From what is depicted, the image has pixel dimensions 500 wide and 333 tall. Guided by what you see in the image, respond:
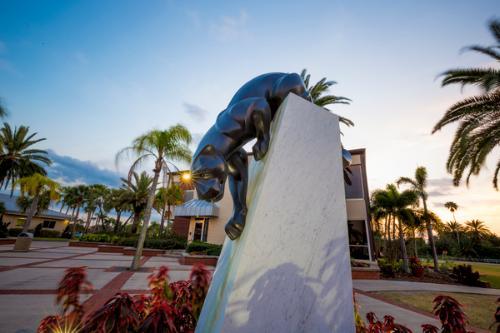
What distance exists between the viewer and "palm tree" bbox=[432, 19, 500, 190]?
8.70m

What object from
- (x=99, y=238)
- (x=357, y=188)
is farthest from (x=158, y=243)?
(x=357, y=188)

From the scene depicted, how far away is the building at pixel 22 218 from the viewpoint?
37.8m

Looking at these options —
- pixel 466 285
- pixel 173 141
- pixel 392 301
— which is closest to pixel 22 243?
pixel 173 141

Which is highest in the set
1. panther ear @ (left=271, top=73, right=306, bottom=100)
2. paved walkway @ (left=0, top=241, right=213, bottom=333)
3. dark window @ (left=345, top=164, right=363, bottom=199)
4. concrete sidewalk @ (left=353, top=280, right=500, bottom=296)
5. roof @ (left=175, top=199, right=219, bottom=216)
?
dark window @ (left=345, top=164, right=363, bottom=199)

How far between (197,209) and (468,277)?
21.9 metres

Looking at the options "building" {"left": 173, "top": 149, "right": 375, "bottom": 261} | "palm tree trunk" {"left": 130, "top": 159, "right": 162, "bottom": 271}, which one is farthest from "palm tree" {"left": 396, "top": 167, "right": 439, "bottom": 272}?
"palm tree trunk" {"left": 130, "top": 159, "right": 162, "bottom": 271}

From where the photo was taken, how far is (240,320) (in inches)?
66.1

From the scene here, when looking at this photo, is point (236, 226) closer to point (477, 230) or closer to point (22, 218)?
point (22, 218)

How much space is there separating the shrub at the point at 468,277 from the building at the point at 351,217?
17.2ft

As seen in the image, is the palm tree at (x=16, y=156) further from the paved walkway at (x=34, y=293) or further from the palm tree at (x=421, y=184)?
the palm tree at (x=421, y=184)

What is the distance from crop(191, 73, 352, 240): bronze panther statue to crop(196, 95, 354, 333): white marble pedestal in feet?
0.64

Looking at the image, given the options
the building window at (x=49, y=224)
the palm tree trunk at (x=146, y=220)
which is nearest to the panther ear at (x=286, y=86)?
the palm tree trunk at (x=146, y=220)

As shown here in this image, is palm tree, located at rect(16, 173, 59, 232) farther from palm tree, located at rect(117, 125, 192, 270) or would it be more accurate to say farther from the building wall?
the building wall

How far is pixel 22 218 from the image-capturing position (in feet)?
131
